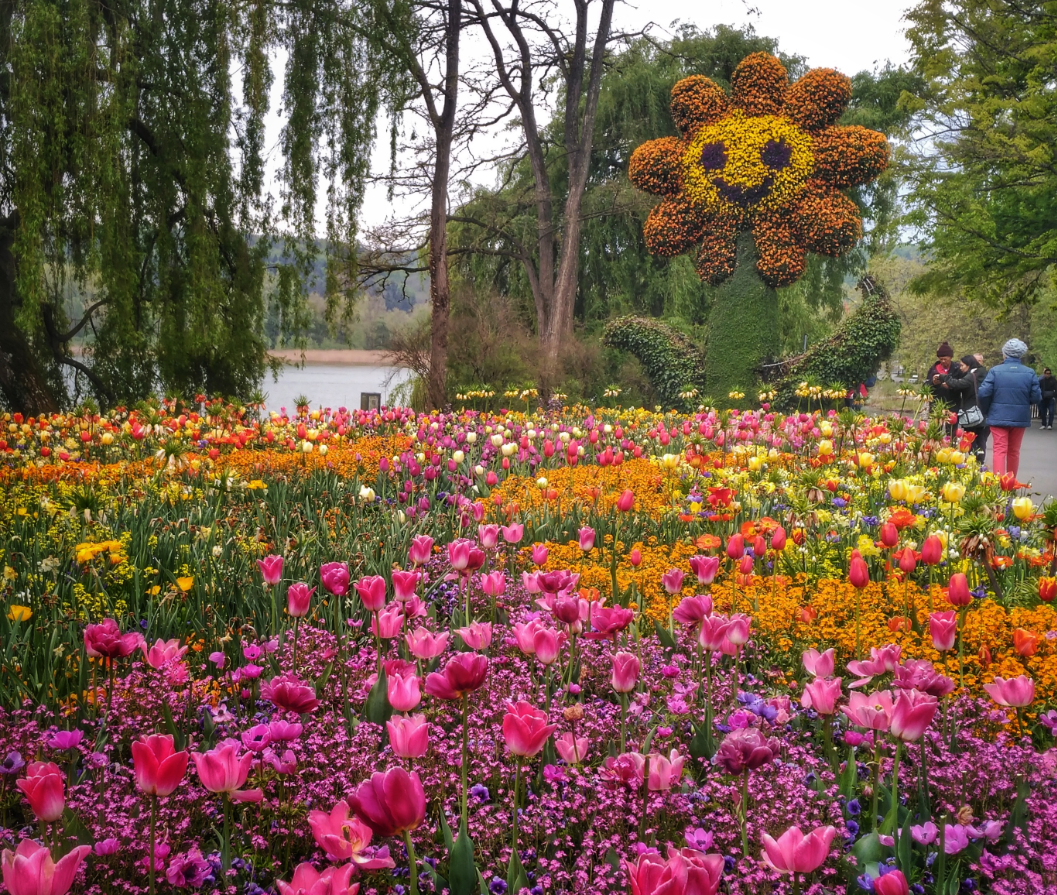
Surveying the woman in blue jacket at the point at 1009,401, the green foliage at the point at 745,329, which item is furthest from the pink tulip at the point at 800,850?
the green foliage at the point at 745,329

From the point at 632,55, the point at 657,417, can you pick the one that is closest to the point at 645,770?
the point at 657,417

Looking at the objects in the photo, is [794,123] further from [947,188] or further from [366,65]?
[366,65]

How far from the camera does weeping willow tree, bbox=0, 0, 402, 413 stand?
11055 millimetres

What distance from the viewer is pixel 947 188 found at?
2003cm

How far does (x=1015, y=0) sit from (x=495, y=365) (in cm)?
1624

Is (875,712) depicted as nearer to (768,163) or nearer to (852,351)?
(852,351)

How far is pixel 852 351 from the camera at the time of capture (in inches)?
744

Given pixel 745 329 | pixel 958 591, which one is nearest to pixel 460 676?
pixel 958 591

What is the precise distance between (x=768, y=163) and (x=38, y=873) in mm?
20351

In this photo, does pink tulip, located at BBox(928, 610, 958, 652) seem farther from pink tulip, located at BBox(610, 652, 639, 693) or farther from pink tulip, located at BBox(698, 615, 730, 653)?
pink tulip, located at BBox(610, 652, 639, 693)

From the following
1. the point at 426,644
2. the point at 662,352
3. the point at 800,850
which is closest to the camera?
the point at 800,850

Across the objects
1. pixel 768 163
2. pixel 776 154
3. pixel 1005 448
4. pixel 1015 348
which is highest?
pixel 776 154

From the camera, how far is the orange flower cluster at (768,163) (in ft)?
62.7

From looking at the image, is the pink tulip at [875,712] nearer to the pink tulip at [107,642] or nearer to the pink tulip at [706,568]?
the pink tulip at [706,568]
